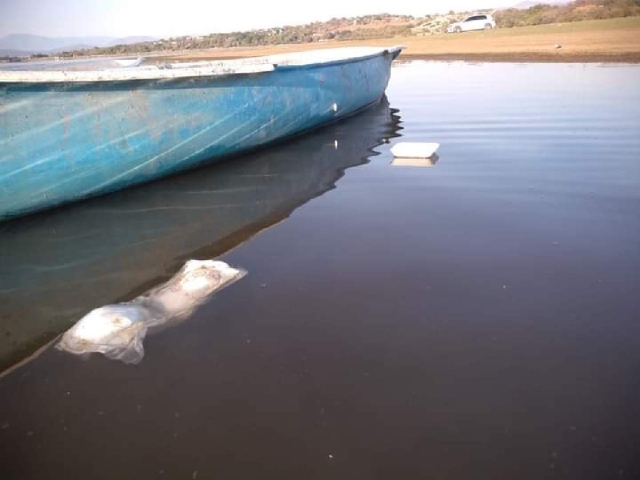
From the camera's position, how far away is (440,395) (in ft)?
6.29

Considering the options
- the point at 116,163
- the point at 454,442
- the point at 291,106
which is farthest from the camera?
the point at 291,106

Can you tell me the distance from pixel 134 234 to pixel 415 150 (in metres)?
3.22

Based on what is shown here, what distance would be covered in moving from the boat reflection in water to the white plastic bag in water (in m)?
0.19

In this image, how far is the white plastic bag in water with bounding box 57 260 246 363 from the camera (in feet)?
7.79

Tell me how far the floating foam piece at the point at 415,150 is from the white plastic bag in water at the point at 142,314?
2986mm

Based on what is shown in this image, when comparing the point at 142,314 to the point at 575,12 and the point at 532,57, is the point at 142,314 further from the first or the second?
the point at 575,12

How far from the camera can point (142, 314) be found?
102 inches

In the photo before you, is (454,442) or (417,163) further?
(417,163)

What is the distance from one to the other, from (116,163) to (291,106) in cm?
254

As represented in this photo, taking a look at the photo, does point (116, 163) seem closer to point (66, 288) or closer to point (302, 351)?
point (66, 288)

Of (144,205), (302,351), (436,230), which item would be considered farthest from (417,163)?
(302,351)

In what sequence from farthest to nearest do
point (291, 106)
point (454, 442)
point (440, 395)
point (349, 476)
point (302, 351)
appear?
point (291, 106), point (302, 351), point (440, 395), point (454, 442), point (349, 476)

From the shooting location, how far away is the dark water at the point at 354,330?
170 cm

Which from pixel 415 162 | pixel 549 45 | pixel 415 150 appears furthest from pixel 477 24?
pixel 415 162
